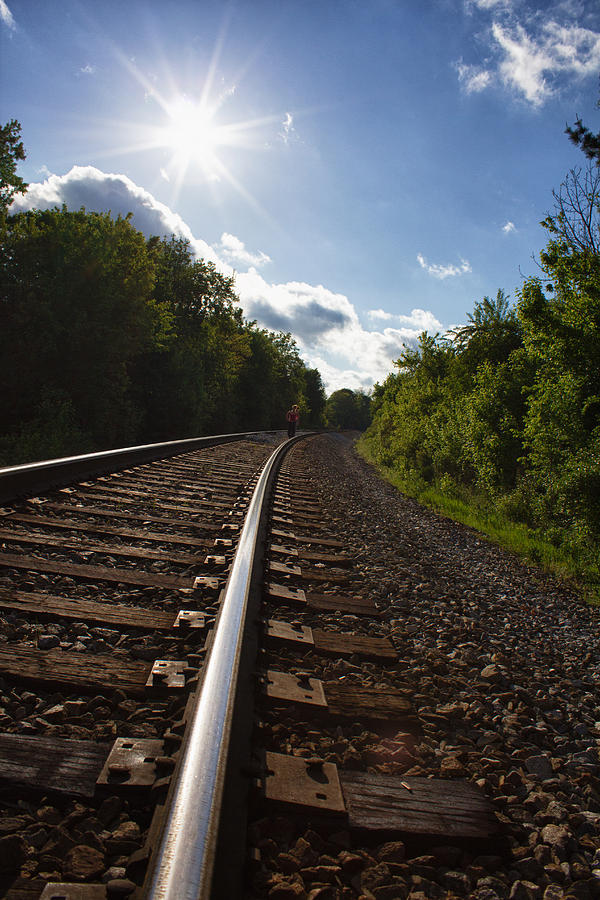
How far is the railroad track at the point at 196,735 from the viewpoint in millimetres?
990

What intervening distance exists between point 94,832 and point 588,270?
744cm

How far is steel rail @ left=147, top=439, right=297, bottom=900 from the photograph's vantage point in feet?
2.69

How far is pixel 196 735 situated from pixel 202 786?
0.60 feet

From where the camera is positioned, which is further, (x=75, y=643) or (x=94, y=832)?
(x=75, y=643)

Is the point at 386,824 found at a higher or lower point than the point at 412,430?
lower

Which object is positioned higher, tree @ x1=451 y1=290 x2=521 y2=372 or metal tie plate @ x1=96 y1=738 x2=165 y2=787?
tree @ x1=451 y1=290 x2=521 y2=372

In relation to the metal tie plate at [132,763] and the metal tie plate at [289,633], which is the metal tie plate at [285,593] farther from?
the metal tie plate at [132,763]

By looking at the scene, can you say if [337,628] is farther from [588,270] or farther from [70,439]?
[70,439]

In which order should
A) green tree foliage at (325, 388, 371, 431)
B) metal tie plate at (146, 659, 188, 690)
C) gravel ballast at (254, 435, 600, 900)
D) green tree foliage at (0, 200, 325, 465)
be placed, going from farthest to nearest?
green tree foliage at (325, 388, 371, 431) < green tree foliage at (0, 200, 325, 465) < metal tie plate at (146, 659, 188, 690) < gravel ballast at (254, 435, 600, 900)

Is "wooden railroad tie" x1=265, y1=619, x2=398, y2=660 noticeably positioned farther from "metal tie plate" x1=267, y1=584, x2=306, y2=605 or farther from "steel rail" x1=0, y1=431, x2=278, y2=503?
"steel rail" x1=0, y1=431, x2=278, y2=503

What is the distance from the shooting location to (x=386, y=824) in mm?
1212

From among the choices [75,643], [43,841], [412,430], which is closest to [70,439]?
[412,430]

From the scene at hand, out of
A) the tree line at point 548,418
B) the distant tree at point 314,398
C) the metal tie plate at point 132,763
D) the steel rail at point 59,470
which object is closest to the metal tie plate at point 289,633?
the metal tie plate at point 132,763

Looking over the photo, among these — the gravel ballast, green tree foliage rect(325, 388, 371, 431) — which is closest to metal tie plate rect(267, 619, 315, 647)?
the gravel ballast
